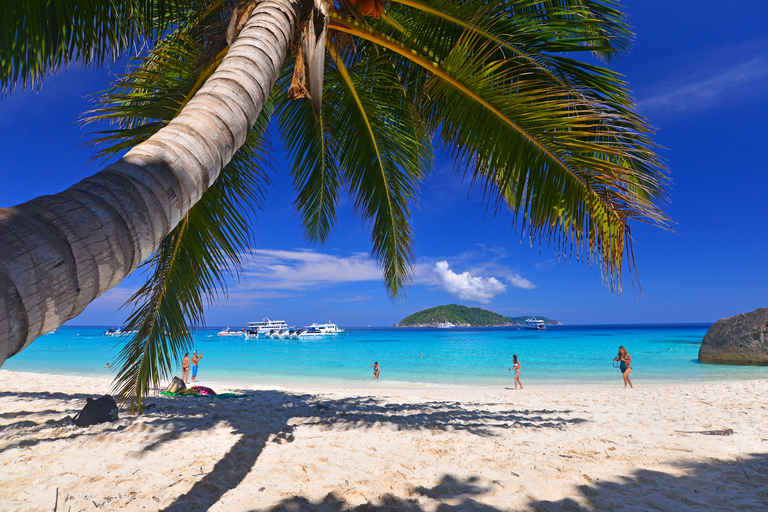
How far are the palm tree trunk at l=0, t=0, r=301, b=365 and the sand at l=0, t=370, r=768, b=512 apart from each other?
8.76 ft

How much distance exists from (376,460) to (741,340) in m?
21.8

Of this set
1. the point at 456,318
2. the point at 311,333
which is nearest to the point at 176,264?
the point at 311,333

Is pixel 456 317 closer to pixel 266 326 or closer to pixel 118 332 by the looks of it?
pixel 266 326

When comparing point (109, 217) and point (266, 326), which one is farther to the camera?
point (266, 326)

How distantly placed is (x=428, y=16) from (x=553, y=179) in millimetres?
2475

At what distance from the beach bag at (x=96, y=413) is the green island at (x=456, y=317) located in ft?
456

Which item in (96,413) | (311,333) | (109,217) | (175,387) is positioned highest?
(109,217)

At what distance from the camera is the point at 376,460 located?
4.20 m

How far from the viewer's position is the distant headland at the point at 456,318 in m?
142

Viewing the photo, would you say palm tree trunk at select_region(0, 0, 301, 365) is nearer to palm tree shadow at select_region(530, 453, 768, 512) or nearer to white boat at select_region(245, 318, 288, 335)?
palm tree shadow at select_region(530, 453, 768, 512)

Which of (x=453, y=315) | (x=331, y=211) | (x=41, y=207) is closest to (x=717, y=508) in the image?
(x=41, y=207)

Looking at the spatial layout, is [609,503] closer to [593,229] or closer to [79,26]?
[593,229]

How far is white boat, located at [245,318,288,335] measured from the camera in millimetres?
65500

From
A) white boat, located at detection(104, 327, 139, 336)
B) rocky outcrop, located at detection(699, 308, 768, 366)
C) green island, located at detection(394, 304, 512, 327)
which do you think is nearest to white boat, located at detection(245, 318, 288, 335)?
white boat, located at detection(104, 327, 139, 336)
